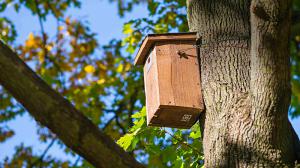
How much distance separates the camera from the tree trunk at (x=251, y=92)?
9.50 feet

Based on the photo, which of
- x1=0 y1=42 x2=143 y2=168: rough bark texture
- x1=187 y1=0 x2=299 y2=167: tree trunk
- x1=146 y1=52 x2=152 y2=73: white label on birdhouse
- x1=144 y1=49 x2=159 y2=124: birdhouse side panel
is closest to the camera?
x1=0 y1=42 x2=143 y2=168: rough bark texture

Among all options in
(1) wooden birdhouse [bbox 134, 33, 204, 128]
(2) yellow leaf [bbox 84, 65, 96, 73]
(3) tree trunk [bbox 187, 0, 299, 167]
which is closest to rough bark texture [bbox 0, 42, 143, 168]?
(3) tree trunk [bbox 187, 0, 299, 167]

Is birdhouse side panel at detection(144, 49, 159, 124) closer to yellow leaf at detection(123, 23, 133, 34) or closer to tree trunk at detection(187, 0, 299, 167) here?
tree trunk at detection(187, 0, 299, 167)

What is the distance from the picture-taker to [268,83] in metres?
2.93

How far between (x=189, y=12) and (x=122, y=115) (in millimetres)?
5347

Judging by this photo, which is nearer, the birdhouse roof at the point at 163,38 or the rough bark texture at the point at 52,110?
the rough bark texture at the point at 52,110

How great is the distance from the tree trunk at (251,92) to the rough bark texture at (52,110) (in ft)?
2.84

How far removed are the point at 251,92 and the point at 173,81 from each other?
629 mm

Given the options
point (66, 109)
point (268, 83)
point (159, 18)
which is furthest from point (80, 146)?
point (159, 18)

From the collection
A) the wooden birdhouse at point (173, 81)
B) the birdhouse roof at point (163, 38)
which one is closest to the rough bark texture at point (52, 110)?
the wooden birdhouse at point (173, 81)

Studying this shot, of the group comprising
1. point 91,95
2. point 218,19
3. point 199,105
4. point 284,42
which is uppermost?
point 91,95

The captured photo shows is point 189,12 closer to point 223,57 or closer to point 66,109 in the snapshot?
point 223,57

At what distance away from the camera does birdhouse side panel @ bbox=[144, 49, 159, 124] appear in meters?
3.57

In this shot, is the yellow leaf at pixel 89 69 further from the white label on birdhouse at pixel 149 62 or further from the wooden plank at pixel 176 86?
the wooden plank at pixel 176 86
